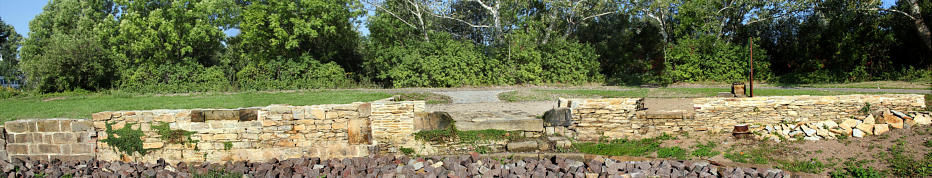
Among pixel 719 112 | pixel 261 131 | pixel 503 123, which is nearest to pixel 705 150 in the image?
pixel 719 112

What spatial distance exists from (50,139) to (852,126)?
1173 cm

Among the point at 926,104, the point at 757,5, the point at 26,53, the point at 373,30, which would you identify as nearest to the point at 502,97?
the point at 926,104

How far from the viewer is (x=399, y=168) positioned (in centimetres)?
662

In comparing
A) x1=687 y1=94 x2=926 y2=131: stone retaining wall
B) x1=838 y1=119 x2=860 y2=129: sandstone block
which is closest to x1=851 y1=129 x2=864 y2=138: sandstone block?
x1=838 y1=119 x2=860 y2=129: sandstone block

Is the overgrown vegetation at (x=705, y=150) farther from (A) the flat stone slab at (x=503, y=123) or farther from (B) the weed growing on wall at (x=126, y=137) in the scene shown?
(B) the weed growing on wall at (x=126, y=137)

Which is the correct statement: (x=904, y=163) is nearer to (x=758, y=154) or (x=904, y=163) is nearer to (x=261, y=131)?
(x=758, y=154)

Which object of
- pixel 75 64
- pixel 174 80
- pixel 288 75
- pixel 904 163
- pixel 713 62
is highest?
pixel 75 64

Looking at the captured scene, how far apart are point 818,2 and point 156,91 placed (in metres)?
21.2

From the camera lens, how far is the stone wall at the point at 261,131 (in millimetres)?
7340

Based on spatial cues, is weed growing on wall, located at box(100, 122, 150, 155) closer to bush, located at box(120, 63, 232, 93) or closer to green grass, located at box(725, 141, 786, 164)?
green grass, located at box(725, 141, 786, 164)

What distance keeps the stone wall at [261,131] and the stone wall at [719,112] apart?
8.98ft

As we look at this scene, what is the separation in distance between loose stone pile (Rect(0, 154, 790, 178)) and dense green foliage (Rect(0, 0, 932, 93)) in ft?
31.5

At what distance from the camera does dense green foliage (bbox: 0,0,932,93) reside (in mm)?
14945

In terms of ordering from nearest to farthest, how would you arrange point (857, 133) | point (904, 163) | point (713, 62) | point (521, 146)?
point (904, 163) → point (857, 133) → point (521, 146) → point (713, 62)
